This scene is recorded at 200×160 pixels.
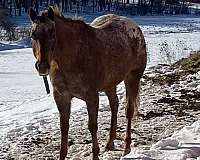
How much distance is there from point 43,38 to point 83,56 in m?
0.71

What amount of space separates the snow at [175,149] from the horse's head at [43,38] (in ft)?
3.98

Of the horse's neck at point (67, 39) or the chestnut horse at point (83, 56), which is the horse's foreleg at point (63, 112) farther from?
the horse's neck at point (67, 39)

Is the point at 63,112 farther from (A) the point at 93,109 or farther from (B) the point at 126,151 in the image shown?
(B) the point at 126,151

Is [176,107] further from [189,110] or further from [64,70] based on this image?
[64,70]

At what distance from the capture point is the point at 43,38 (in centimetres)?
446

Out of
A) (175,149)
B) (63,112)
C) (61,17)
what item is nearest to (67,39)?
(61,17)

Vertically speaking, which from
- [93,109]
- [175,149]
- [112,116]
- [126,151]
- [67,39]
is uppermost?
[67,39]

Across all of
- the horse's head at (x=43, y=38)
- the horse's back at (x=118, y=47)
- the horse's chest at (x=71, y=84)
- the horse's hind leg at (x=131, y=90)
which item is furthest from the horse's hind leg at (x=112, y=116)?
the horse's head at (x=43, y=38)

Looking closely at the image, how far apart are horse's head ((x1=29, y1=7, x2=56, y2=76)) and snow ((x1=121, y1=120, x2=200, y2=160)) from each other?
1213 mm

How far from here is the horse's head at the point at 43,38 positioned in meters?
4.42

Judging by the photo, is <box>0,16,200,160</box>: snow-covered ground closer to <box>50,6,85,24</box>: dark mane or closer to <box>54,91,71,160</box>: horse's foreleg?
<box>54,91,71,160</box>: horse's foreleg

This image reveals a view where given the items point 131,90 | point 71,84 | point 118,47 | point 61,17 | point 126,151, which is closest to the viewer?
point 61,17

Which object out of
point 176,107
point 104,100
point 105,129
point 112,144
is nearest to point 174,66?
point 104,100

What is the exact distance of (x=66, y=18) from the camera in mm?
4996
